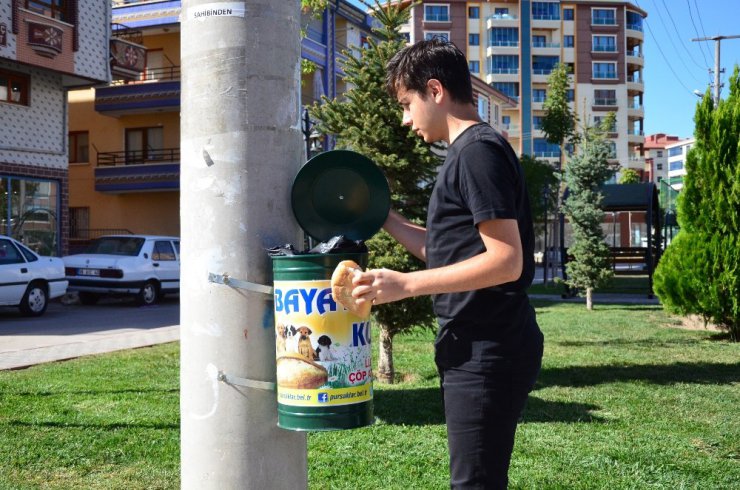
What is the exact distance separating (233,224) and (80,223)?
32.6 meters

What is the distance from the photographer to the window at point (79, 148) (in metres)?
32.9

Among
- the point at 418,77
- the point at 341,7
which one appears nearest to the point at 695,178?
the point at 418,77

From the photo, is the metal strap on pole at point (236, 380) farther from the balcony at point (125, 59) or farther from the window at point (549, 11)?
the window at point (549, 11)

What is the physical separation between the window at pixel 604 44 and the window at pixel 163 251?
7330 cm

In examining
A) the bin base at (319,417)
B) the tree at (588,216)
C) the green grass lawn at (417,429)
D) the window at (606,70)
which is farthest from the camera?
the window at (606,70)

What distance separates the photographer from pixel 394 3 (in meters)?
8.51

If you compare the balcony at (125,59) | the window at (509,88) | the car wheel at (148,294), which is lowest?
the car wheel at (148,294)

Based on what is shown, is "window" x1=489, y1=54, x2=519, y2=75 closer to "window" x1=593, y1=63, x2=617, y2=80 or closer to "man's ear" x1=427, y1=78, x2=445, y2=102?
"window" x1=593, y1=63, x2=617, y2=80

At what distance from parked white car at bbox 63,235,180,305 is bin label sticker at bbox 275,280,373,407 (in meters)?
16.6

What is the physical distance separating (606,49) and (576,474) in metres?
86.2

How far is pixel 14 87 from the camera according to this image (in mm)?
20750

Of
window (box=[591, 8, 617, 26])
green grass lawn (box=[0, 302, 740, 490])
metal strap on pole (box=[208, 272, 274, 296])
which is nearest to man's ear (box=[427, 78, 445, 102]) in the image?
metal strap on pole (box=[208, 272, 274, 296])

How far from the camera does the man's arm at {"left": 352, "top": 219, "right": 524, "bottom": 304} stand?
7.51ft

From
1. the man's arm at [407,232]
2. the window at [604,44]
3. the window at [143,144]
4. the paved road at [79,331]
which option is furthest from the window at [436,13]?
the man's arm at [407,232]
